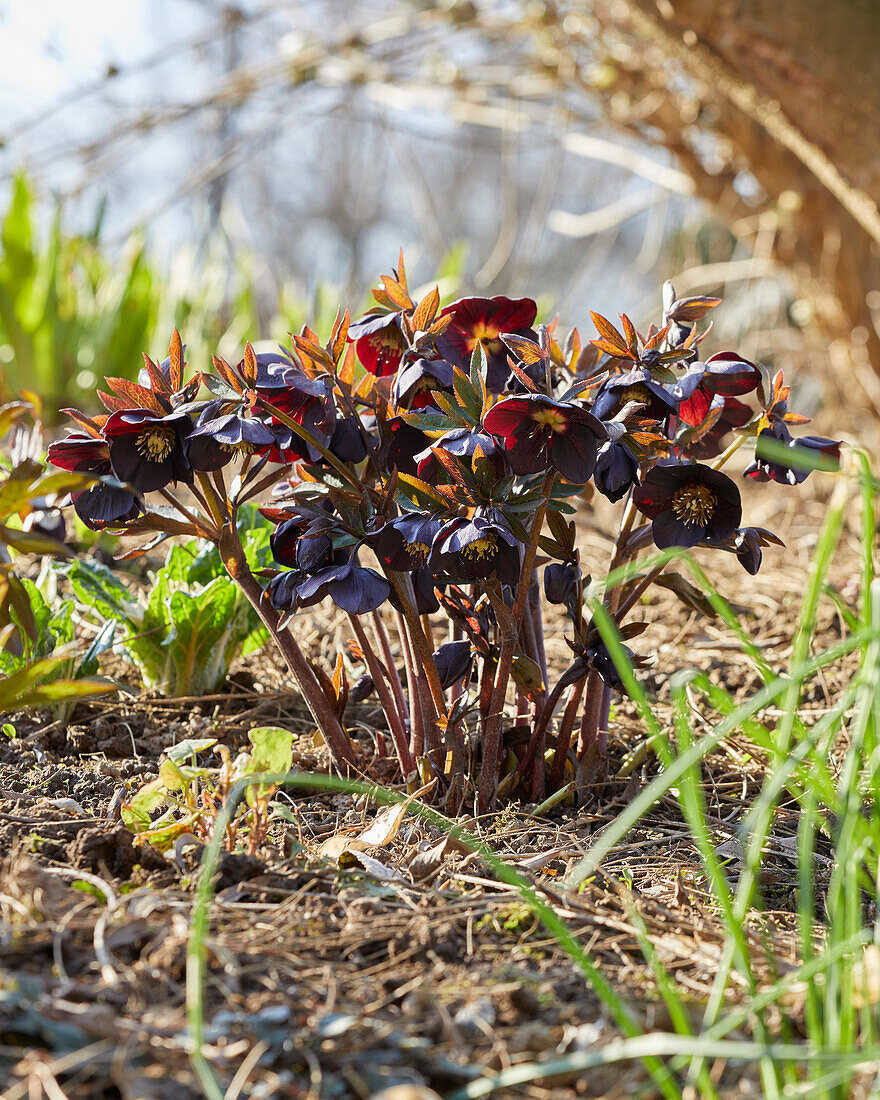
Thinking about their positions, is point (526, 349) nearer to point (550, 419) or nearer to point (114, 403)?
point (550, 419)

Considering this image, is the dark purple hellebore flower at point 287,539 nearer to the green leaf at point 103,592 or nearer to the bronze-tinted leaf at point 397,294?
the bronze-tinted leaf at point 397,294

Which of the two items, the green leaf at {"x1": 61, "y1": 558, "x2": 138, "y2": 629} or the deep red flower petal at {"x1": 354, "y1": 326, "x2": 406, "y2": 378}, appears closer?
the deep red flower petal at {"x1": 354, "y1": 326, "x2": 406, "y2": 378}

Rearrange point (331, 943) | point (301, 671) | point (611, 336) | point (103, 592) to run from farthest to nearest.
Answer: point (103, 592), point (301, 671), point (611, 336), point (331, 943)

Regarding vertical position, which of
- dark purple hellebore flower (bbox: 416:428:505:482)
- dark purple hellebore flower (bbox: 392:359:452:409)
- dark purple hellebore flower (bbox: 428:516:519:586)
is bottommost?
dark purple hellebore flower (bbox: 428:516:519:586)

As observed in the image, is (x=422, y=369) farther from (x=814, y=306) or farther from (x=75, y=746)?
(x=814, y=306)

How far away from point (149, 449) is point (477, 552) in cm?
36

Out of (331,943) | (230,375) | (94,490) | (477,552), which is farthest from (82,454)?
(331,943)

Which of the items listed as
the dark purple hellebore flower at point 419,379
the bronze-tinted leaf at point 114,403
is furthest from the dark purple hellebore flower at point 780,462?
the bronze-tinted leaf at point 114,403

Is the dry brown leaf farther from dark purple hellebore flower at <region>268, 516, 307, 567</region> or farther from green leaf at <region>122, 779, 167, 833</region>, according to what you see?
dark purple hellebore flower at <region>268, 516, 307, 567</region>

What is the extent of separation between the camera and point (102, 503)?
884mm

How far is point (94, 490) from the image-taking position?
892mm

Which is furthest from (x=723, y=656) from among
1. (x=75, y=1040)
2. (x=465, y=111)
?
(x=465, y=111)

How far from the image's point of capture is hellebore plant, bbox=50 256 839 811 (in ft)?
2.80

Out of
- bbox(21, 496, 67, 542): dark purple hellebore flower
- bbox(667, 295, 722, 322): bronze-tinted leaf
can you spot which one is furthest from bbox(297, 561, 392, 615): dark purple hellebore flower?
Result: bbox(21, 496, 67, 542): dark purple hellebore flower
